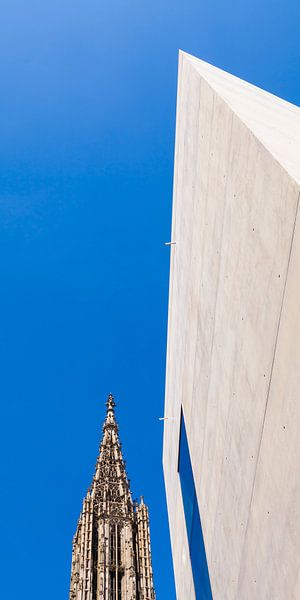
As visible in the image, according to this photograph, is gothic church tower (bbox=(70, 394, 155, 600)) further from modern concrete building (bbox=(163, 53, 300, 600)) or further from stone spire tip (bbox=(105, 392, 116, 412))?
modern concrete building (bbox=(163, 53, 300, 600))

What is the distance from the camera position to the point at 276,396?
7348 mm

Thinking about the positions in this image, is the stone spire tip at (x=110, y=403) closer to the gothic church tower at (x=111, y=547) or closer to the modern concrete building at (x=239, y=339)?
the gothic church tower at (x=111, y=547)

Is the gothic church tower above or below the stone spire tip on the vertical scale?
below

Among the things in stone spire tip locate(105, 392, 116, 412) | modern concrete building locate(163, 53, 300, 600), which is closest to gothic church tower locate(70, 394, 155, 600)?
stone spire tip locate(105, 392, 116, 412)

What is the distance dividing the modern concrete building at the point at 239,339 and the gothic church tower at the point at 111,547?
39513 millimetres

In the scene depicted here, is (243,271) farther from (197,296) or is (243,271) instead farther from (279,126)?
(197,296)

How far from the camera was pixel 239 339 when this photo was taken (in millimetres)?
9414

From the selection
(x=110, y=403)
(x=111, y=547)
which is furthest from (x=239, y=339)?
(x=110, y=403)

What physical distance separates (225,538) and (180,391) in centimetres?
754

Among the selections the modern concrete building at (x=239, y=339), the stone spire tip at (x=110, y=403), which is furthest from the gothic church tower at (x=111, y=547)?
the modern concrete building at (x=239, y=339)

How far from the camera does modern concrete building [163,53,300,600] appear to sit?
6.91 m

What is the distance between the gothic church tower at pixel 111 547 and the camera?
5181 centimetres

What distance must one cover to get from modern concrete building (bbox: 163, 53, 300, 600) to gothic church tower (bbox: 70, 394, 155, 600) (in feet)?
130

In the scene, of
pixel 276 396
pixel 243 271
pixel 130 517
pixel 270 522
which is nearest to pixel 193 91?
pixel 243 271
